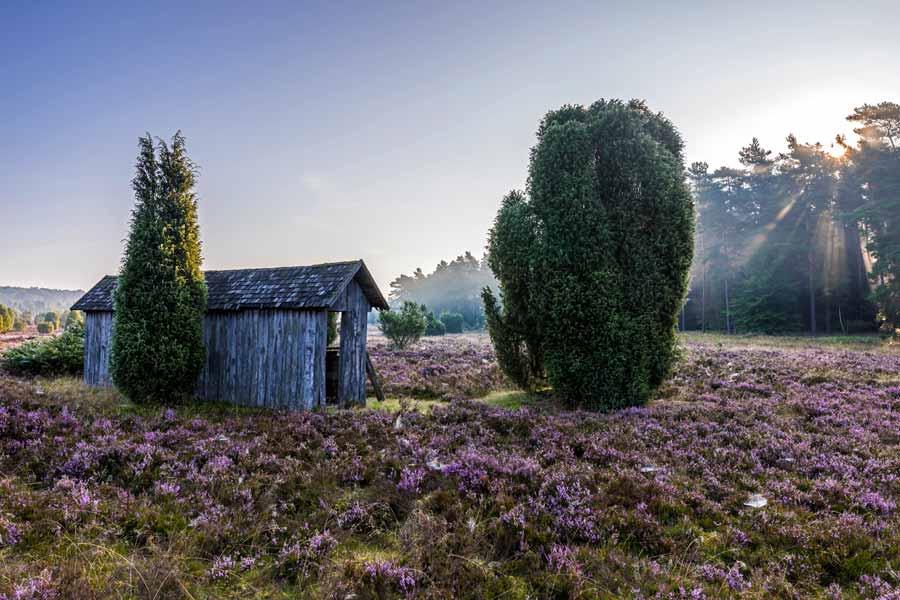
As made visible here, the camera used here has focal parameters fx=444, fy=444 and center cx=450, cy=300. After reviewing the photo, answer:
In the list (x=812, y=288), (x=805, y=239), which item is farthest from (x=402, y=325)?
(x=805, y=239)

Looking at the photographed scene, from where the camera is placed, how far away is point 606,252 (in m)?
12.8

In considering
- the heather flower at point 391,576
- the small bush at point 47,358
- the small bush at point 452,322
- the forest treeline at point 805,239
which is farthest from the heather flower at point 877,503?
the small bush at point 452,322

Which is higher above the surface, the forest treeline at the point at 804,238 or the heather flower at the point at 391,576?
the forest treeline at the point at 804,238

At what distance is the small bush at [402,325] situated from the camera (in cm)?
3328

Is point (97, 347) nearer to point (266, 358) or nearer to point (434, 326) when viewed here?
→ point (266, 358)

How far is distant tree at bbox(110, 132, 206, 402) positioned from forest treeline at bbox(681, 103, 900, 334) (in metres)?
41.2

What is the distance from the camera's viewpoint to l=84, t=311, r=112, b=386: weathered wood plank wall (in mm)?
16953

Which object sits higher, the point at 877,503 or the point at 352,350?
the point at 352,350

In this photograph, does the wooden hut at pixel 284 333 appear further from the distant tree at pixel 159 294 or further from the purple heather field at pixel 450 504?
the purple heather field at pixel 450 504

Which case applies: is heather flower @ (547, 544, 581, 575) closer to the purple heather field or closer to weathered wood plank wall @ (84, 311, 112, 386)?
the purple heather field

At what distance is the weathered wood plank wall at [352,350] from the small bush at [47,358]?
15.0 m

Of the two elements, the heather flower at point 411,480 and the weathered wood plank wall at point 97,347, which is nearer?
the heather flower at point 411,480

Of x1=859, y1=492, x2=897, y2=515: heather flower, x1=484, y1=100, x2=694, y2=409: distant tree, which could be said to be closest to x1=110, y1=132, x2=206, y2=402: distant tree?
x1=484, y1=100, x2=694, y2=409: distant tree

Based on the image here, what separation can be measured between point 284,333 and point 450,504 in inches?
358
